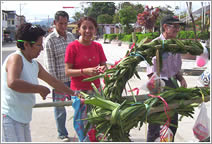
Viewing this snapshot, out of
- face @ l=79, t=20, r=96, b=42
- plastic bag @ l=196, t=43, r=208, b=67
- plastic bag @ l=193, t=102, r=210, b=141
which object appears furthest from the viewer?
face @ l=79, t=20, r=96, b=42

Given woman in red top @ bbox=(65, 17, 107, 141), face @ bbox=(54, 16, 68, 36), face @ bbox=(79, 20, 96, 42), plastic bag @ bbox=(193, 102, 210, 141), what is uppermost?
face @ bbox=(54, 16, 68, 36)

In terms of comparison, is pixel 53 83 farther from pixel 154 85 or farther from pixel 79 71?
pixel 154 85

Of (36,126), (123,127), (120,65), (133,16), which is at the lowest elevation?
(36,126)

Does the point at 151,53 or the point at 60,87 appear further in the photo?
the point at 60,87

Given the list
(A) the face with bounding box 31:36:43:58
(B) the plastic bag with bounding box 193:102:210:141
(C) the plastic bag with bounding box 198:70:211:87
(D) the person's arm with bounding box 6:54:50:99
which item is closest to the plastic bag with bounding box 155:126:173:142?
(B) the plastic bag with bounding box 193:102:210:141

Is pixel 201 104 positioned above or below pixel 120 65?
below

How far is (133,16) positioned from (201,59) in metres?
32.0

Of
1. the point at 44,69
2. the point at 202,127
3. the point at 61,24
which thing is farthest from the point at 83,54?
the point at 202,127

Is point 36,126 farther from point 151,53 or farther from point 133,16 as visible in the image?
point 133,16

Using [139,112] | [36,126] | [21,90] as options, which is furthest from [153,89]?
[36,126]

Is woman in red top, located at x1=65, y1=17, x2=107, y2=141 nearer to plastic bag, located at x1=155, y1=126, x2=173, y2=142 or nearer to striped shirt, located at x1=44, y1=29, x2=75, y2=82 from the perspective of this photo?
striped shirt, located at x1=44, y1=29, x2=75, y2=82

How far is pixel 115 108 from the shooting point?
1675 millimetres

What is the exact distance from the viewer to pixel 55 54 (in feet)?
11.3

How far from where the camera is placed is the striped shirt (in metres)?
3.43
